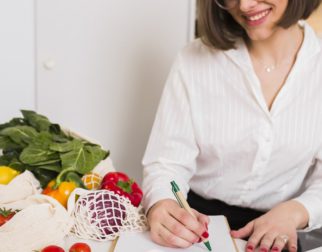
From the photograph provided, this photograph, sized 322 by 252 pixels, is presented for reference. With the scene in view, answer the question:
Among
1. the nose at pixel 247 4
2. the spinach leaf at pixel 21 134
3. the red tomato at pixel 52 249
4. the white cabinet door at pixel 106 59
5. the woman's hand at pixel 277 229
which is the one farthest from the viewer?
the white cabinet door at pixel 106 59

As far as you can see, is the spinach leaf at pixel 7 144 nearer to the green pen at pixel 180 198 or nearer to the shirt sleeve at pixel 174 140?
the shirt sleeve at pixel 174 140

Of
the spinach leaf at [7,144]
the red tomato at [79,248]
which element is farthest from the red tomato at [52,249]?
the spinach leaf at [7,144]

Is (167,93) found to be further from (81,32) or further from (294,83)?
(81,32)

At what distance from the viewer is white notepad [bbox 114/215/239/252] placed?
0.90 m

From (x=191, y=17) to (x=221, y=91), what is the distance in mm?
546

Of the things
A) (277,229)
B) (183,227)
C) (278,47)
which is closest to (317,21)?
(278,47)

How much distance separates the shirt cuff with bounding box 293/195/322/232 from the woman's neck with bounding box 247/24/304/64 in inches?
14.0

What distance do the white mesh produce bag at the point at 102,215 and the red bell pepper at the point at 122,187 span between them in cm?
5

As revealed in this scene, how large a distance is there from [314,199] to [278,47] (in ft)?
1.29

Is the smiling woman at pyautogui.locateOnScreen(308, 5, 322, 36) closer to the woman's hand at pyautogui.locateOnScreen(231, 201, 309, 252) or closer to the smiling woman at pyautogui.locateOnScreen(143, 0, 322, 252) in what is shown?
the smiling woman at pyautogui.locateOnScreen(143, 0, 322, 252)

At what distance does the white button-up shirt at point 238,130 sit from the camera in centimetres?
116

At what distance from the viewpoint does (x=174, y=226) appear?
93 centimetres

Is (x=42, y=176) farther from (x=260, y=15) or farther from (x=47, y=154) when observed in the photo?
(x=260, y=15)

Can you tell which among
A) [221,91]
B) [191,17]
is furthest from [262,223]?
[191,17]
